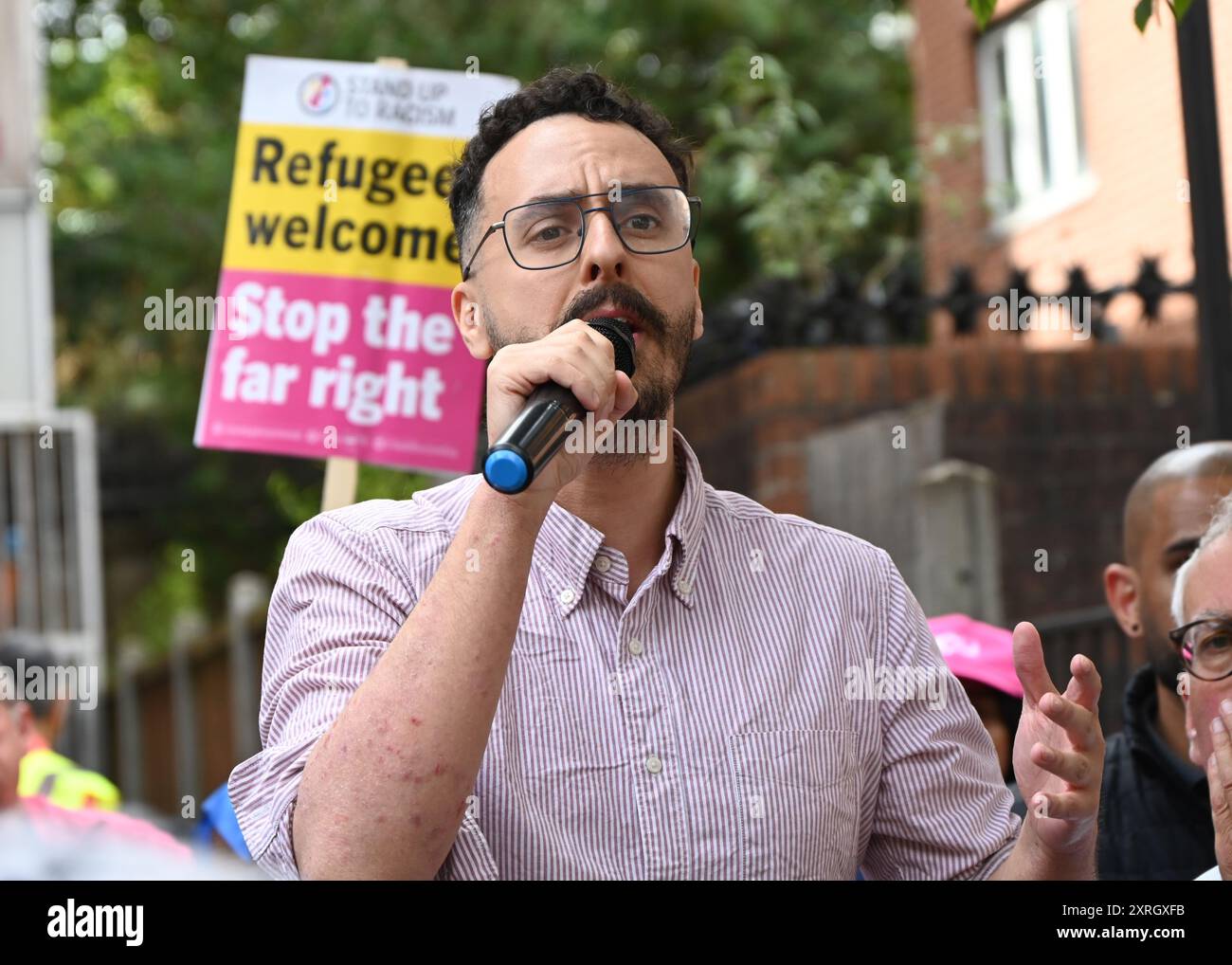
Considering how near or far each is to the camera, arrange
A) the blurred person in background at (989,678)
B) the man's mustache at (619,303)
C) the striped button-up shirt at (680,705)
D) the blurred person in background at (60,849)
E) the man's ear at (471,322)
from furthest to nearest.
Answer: the blurred person in background at (989,678), the man's ear at (471,322), the man's mustache at (619,303), the striped button-up shirt at (680,705), the blurred person in background at (60,849)

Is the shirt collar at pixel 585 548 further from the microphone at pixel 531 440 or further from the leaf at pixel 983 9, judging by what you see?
the leaf at pixel 983 9

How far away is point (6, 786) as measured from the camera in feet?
10.6

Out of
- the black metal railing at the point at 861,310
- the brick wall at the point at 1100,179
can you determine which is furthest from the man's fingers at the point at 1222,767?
the brick wall at the point at 1100,179

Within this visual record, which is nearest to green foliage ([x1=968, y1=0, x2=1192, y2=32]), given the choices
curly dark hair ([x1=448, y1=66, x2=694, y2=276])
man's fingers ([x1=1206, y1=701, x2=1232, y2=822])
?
curly dark hair ([x1=448, y1=66, x2=694, y2=276])

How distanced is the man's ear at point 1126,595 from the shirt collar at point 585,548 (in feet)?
4.74

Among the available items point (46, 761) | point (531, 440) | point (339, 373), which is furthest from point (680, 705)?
point (46, 761)

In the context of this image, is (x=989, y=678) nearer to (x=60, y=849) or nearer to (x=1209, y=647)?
(x=1209, y=647)

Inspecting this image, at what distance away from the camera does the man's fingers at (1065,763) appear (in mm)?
1847

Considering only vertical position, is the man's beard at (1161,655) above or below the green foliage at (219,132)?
below

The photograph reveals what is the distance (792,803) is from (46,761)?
10.7 ft

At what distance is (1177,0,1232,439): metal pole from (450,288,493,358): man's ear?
6.54 feet

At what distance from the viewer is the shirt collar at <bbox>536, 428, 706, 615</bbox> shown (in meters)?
2.15

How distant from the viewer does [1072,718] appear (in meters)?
1.88
